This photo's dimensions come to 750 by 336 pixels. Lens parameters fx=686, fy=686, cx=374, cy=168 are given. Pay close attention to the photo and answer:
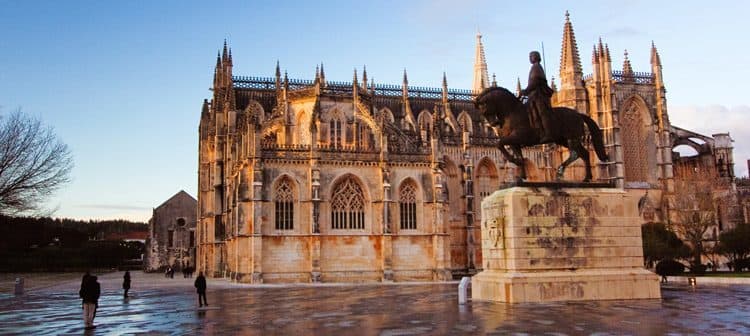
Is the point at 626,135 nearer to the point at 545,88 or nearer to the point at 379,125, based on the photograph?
the point at 379,125

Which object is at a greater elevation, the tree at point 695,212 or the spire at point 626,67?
the spire at point 626,67

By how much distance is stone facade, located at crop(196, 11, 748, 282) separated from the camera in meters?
39.9

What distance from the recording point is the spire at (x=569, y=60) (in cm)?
6253

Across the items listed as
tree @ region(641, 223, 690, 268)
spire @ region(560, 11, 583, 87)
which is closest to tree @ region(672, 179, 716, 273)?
tree @ region(641, 223, 690, 268)

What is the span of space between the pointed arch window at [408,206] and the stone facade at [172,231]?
38928 millimetres

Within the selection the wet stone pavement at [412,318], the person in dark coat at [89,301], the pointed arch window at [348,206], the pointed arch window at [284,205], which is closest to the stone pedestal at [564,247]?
the wet stone pavement at [412,318]

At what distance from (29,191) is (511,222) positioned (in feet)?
84.4

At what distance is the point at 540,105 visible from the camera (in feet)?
64.0

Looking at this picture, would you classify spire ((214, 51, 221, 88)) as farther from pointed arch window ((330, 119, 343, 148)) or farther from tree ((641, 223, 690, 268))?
tree ((641, 223, 690, 268))

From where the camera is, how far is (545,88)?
19.6 m

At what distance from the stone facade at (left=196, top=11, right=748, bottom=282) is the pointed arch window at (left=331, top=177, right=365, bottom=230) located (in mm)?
68

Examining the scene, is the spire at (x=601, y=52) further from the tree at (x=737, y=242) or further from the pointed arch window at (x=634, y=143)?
the tree at (x=737, y=242)

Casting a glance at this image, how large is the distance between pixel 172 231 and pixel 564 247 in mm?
63549

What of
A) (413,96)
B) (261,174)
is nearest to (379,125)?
(261,174)
